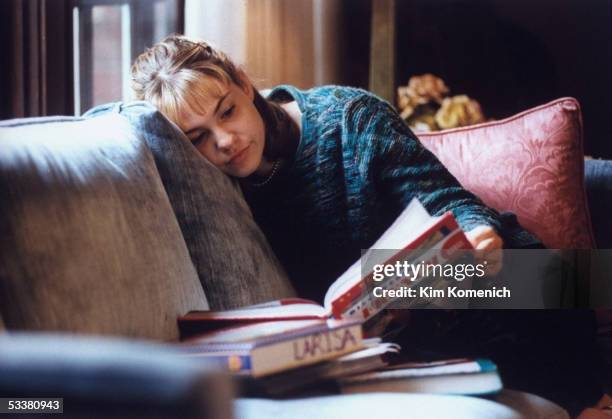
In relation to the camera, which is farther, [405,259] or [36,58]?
[36,58]

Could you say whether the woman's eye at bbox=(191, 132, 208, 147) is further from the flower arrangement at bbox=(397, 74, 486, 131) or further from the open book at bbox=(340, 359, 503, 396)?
the flower arrangement at bbox=(397, 74, 486, 131)

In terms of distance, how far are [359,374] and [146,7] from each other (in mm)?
1462

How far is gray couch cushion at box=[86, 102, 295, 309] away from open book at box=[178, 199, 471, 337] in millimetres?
172

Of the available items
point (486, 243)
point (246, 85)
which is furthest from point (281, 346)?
point (246, 85)

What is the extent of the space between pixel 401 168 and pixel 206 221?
35 centimetres

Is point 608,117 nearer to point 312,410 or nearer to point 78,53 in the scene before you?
point 78,53

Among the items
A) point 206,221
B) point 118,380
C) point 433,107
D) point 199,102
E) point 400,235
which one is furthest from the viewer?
point 433,107

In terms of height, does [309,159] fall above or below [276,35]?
below

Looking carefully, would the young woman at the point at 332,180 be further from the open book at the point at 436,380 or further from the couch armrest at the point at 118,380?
the couch armrest at the point at 118,380

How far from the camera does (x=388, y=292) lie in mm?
878

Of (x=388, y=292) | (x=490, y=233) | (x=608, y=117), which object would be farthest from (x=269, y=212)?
(x=608, y=117)

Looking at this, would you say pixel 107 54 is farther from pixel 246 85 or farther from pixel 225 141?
pixel 225 141

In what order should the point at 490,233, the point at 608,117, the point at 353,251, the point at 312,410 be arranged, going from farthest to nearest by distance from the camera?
the point at 608,117 < the point at 353,251 < the point at 490,233 < the point at 312,410

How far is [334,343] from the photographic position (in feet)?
2.52
